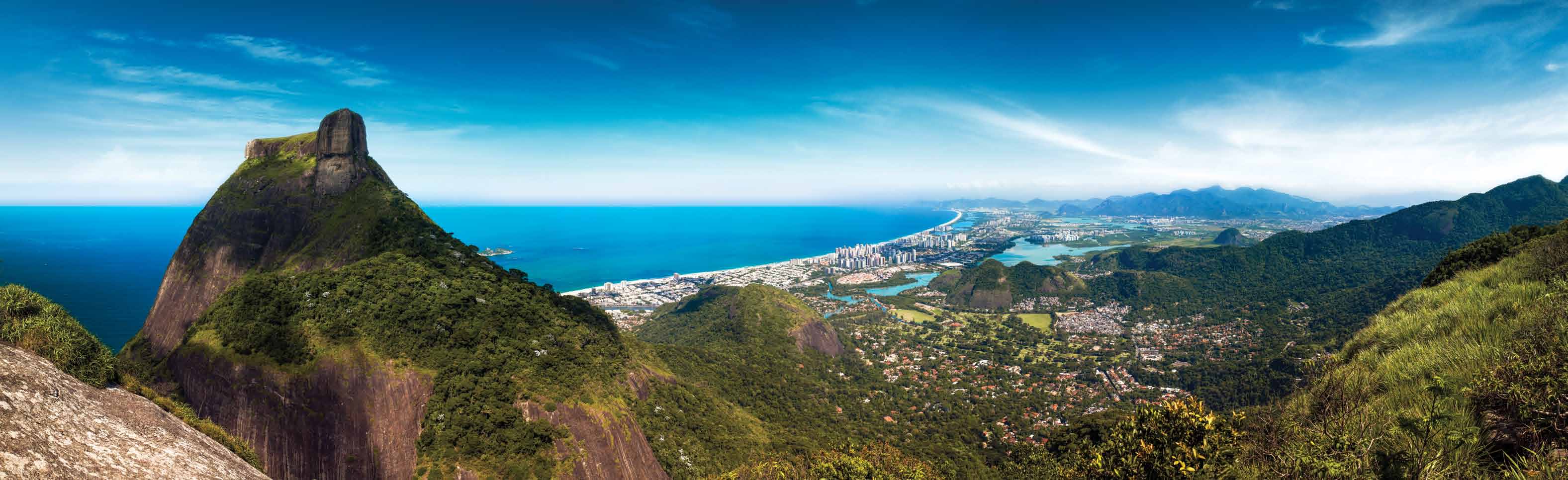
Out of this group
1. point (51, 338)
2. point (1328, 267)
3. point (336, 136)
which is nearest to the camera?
point (51, 338)

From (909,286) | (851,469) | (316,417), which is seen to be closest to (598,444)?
(316,417)

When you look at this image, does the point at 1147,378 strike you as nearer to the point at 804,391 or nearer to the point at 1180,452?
the point at 804,391

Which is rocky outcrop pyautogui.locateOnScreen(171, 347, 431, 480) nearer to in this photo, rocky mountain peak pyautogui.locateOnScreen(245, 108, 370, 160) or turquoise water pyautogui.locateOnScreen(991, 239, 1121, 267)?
rocky mountain peak pyautogui.locateOnScreen(245, 108, 370, 160)

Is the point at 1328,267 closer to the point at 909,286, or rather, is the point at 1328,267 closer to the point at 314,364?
the point at 909,286

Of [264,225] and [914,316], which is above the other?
[264,225]

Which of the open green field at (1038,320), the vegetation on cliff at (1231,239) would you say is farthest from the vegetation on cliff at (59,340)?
the vegetation on cliff at (1231,239)

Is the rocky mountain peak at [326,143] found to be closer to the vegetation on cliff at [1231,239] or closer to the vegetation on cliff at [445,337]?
the vegetation on cliff at [445,337]
